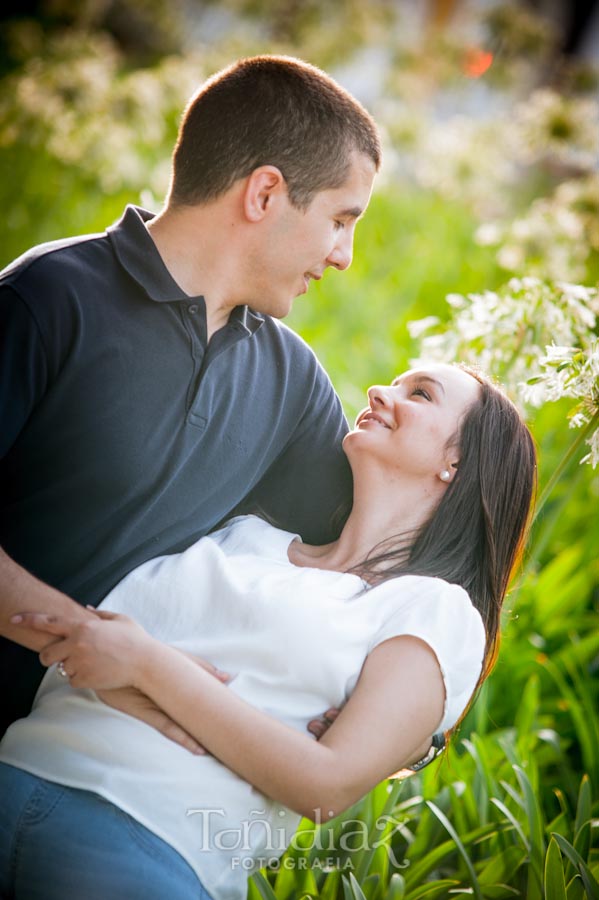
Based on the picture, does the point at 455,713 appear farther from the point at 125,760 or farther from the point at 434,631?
the point at 125,760

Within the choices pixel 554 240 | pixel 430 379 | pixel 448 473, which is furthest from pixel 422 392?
pixel 554 240

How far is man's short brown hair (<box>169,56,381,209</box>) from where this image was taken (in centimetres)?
188

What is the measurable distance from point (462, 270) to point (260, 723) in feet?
17.3

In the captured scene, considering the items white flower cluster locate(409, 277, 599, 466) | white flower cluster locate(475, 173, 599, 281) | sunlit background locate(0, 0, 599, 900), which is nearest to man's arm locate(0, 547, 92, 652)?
sunlit background locate(0, 0, 599, 900)

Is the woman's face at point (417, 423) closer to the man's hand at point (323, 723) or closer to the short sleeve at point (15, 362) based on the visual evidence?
the man's hand at point (323, 723)

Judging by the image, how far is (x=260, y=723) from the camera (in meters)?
1.53

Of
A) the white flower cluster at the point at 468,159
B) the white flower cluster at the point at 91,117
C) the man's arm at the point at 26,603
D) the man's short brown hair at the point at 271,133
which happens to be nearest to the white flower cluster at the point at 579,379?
the man's short brown hair at the point at 271,133

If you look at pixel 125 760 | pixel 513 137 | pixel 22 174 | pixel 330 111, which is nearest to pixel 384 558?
pixel 125 760

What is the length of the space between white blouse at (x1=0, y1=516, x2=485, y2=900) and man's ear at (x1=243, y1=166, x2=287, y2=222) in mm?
735

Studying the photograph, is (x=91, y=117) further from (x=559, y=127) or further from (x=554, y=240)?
(x=559, y=127)

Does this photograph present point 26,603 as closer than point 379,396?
Yes

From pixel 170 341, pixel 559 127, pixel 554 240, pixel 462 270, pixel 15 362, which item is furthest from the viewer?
pixel 462 270

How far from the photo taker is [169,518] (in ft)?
6.22

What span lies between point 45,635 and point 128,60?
474 inches
